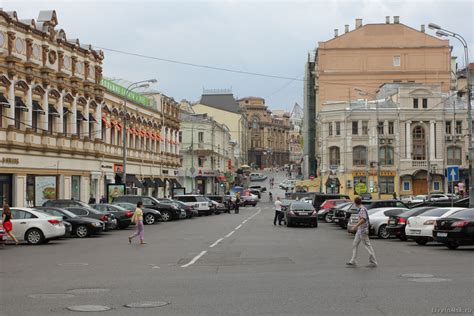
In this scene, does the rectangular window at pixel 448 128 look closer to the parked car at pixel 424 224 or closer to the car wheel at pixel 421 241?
the parked car at pixel 424 224

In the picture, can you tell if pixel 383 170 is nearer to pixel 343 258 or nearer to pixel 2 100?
pixel 2 100

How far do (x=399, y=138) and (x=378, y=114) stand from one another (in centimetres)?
386

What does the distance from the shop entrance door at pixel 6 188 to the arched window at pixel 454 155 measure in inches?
2307

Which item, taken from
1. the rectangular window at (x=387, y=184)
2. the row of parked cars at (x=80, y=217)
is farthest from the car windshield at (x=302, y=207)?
the rectangular window at (x=387, y=184)

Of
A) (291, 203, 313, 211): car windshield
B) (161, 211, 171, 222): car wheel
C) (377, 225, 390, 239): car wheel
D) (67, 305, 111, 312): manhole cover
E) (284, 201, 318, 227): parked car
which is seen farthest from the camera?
(161, 211, 171, 222): car wheel

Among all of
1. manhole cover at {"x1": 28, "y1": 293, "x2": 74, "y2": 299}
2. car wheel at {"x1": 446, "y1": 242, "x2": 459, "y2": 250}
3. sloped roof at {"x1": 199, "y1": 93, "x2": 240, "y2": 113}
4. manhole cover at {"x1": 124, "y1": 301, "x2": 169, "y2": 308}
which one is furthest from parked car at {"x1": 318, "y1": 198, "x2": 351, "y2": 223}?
sloped roof at {"x1": 199, "y1": 93, "x2": 240, "y2": 113}

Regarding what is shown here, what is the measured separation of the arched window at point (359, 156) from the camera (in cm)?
8825

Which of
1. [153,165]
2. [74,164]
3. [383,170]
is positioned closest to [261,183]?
[383,170]

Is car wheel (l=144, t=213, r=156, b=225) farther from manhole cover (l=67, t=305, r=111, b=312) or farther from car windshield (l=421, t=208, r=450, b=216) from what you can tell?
manhole cover (l=67, t=305, r=111, b=312)

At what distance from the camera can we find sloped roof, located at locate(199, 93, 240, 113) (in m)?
158

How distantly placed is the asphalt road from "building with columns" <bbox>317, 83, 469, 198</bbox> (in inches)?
2505

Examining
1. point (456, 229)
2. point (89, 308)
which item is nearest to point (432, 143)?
point (456, 229)

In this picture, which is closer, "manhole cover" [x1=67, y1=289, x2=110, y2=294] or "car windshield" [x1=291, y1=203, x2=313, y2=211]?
"manhole cover" [x1=67, y1=289, x2=110, y2=294]

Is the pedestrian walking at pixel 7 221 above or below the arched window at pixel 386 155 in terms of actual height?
below
